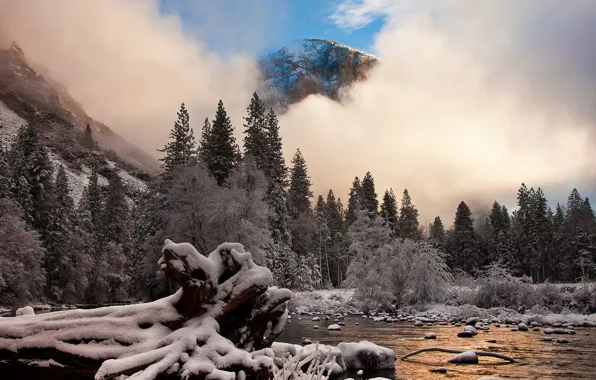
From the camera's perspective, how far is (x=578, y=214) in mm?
78938

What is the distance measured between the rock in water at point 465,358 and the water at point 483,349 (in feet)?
0.89

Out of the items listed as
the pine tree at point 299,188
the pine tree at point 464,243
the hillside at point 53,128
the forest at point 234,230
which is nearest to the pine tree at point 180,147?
the forest at point 234,230

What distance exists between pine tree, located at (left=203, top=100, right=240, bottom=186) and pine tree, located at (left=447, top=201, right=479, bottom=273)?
1559 inches

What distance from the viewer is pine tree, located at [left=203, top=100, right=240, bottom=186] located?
4412 cm

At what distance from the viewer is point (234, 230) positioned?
111 feet

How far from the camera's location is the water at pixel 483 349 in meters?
12.3

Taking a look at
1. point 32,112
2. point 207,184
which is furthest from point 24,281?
point 32,112

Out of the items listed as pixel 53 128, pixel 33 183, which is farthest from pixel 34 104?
pixel 33 183

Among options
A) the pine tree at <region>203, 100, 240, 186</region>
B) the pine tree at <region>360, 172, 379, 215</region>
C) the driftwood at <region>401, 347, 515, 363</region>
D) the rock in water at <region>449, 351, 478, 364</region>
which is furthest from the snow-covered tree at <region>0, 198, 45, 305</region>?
the pine tree at <region>360, 172, 379, 215</region>

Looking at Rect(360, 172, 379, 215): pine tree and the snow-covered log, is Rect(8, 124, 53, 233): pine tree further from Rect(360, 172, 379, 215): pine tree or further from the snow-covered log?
the snow-covered log

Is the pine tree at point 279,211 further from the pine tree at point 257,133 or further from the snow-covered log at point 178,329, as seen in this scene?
the snow-covered log at point 178,329

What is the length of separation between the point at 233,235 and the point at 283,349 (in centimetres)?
2372

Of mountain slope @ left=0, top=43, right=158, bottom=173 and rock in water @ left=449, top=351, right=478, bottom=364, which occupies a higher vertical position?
mountain slope @ left=0, top=43, right=158, bottom=173

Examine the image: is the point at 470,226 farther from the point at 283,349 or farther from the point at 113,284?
the point at 283,349
